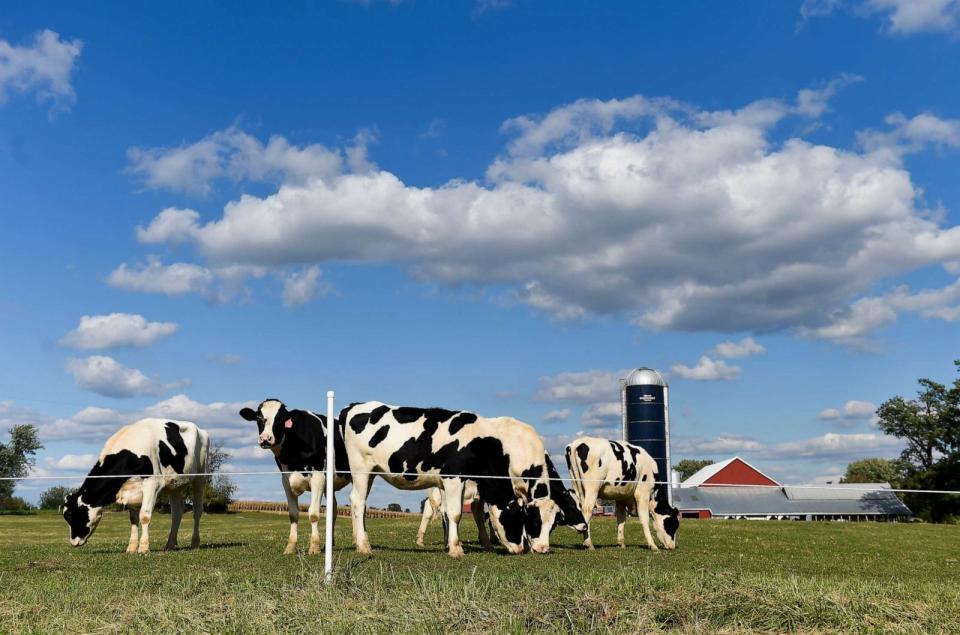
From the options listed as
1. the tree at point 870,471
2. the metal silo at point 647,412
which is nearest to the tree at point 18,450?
the metal silo at point 647,412

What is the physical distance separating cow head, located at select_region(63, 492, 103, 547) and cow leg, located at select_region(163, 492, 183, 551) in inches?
56.2

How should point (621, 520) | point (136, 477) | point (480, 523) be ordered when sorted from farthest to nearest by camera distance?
point (621, 520) < point (480, 523) < point (136, 477)

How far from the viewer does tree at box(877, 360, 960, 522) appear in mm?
58594

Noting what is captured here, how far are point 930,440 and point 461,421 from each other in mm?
62862

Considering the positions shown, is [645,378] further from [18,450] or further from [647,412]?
[18,450]

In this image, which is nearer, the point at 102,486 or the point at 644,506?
the point at 102,486

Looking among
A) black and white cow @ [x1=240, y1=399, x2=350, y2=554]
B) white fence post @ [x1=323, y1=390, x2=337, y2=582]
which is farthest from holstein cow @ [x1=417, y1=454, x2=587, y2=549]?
white fence post @ [x1=323, y1=390, x2=337, y2=582]

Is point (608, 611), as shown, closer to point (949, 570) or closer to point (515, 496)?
point (515, 496)

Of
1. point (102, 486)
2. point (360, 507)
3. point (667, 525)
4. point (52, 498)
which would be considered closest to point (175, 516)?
point (102, 486)

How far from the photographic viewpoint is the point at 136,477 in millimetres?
16766

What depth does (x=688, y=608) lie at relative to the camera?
8.28 metres

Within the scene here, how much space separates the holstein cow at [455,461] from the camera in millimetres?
15672

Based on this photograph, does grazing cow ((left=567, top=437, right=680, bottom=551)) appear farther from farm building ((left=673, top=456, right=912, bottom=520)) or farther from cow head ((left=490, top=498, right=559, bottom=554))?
farm building ((left=673, top=456, right=912, bottom=520))

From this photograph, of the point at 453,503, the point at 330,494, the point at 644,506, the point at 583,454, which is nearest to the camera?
the point at 330,494
